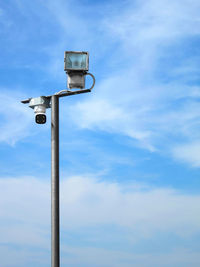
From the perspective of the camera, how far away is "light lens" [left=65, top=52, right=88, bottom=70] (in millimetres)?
11695

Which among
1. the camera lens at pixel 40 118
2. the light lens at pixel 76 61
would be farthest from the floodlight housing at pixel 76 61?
the camera lens at pixel 40 118

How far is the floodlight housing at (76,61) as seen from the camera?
11.7 metres

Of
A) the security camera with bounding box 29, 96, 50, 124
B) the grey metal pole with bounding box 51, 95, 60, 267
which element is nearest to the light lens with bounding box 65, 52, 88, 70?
the grey metal pole with bounding box 51, 95, 60, 267

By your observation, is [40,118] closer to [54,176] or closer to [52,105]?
[52,105]

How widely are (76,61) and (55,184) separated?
2581mm

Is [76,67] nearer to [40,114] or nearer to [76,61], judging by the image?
[76,61]

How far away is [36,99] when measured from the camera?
1173 cm

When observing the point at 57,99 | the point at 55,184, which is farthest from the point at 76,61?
the point at 55,184

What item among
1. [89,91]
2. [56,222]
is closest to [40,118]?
[89,91]

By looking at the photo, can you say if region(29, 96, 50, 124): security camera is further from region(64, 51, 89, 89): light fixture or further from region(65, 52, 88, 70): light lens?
region(65, 52, 88, 70): light lens

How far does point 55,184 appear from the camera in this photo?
11.3 meters

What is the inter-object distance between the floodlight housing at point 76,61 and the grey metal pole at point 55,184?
2.26 feet

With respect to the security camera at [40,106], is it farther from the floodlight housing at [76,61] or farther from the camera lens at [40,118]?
the floodlight housing at [76,61]

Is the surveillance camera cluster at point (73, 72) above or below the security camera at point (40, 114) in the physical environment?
above
